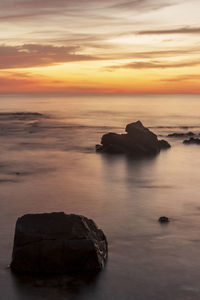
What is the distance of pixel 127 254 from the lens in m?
25.8

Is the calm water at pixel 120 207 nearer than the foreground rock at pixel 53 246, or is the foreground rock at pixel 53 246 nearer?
the calm water at pixel 120 207

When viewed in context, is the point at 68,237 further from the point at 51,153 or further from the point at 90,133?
the point at 90,133

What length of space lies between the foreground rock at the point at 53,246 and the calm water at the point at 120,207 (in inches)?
34.4

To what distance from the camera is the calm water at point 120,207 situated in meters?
21.9

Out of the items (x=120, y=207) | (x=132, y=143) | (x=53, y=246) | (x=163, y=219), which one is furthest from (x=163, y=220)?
(x=132, y=143)

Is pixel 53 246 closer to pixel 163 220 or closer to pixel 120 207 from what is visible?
pixel 163 220

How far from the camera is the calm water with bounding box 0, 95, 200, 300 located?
21.9m

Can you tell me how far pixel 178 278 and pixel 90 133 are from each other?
7952 centimetres

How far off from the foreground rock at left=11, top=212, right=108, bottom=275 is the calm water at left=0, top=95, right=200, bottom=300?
87 centimetres

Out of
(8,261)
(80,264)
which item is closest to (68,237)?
(80,264)

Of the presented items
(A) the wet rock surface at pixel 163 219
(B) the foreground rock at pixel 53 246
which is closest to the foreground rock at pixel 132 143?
(A) the wet rock surface at pixel 163 219

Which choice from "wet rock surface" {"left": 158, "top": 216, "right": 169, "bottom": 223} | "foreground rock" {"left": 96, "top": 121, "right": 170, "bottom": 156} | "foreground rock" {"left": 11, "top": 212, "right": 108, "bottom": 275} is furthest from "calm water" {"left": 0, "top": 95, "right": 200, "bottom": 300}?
"foreground rock" {"left": 96, "top": 121, "right": 170, "bottom": 156}

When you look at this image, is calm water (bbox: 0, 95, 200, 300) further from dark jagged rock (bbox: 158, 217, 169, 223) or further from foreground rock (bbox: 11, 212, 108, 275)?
foreground rock (bbox: 11, 212, 108, 275)

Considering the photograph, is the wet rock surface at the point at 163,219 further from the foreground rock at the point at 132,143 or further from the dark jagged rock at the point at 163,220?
the foreground rock at the point at 132,143
